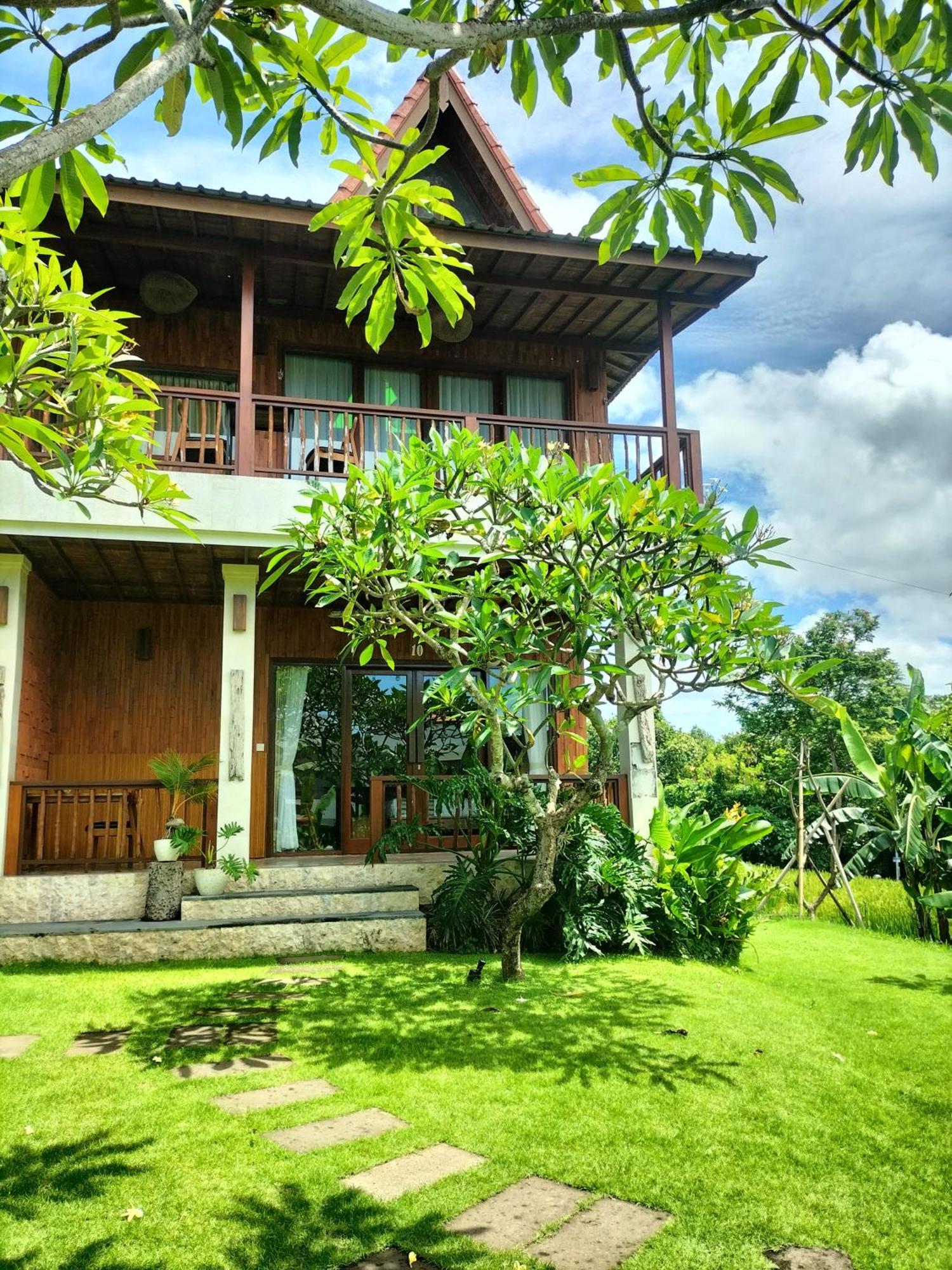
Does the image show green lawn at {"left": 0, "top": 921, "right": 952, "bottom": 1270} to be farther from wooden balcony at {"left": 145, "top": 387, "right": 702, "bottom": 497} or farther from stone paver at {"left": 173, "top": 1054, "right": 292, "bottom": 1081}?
wooden balcony at {"left": 145, "top": 387, "right": 702, "bottom": 497}

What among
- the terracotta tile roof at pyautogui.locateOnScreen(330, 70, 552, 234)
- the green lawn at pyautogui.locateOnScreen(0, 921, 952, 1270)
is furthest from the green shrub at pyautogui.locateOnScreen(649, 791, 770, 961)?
the terracotta tile roof at pyautogui.locateOnScreen(330, 70, 552, 234)

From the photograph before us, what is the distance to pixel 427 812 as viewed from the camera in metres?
10.0

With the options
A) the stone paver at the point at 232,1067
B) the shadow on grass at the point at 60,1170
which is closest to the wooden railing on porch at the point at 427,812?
the stone paver at the point at 232,1067

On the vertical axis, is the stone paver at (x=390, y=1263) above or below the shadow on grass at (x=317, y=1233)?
below

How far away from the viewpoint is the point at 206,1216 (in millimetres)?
2730

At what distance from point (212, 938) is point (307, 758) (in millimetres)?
3195

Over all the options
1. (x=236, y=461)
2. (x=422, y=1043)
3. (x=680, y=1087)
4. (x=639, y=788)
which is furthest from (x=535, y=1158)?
(x=236, y=461)

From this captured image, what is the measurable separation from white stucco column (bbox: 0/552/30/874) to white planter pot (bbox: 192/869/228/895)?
1.66m

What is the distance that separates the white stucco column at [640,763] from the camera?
8719 mm

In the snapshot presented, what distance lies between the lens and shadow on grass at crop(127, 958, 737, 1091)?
434cm

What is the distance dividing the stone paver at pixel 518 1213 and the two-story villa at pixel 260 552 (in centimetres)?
443

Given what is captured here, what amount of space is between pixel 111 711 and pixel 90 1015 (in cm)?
513

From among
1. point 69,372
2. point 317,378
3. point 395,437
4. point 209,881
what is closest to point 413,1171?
point 69,372

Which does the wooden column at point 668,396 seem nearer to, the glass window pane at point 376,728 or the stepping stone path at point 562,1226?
the glass window pane at point 376,728
